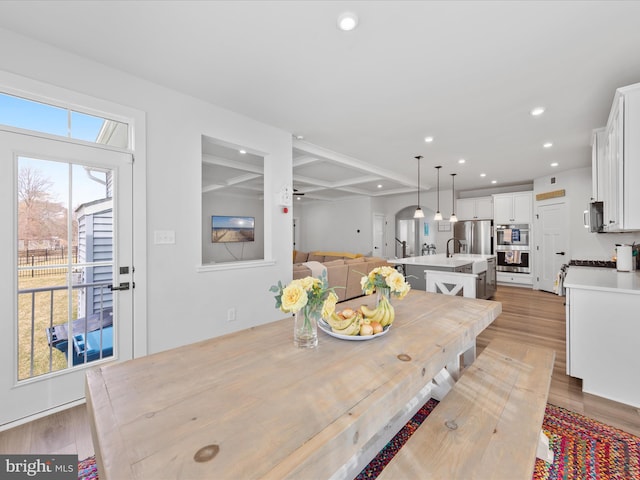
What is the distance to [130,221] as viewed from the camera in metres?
2.29

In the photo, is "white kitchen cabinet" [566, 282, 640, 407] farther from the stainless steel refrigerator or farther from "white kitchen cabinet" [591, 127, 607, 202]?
the stainless steel refrigerator

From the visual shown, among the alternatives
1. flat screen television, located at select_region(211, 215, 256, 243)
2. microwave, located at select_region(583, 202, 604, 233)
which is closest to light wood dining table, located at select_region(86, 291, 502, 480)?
microwave, located at select_region(583, 202, 604, 233)

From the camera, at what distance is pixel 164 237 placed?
2.49 metres

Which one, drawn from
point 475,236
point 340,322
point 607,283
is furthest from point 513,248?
point 340,322

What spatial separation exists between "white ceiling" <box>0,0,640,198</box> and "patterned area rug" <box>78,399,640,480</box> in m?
2.60

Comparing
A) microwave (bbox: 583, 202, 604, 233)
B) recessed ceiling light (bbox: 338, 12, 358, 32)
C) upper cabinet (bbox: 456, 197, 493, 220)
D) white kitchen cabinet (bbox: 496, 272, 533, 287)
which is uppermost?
recessed ceiling light (bbox: 338, 12, 358, 32)

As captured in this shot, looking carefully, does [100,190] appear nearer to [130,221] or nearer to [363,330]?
[130,221]

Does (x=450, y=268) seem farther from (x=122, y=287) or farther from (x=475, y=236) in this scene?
(x=122, y=287)

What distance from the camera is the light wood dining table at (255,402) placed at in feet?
2.06

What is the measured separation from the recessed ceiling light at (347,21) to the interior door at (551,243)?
6204 mm

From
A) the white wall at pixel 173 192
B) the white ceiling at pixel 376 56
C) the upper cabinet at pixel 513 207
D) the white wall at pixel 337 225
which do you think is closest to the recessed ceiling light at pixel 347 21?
the white ceiling at pixel 376 56

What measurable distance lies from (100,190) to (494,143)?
185 inches

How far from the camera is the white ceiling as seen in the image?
1669mm

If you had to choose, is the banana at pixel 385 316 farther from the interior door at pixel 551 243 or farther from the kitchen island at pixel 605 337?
the interior door at pixel 551 243
